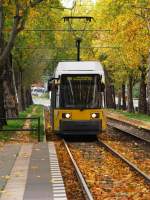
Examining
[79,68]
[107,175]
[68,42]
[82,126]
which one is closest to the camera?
[107,175]

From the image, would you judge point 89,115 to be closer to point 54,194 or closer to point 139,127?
point 139,127

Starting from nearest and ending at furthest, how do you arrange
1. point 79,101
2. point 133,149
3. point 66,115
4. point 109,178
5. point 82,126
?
point 109,178, point 133,149, point 82,126, point 66,115, point 79,101

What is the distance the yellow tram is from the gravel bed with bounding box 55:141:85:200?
4.40 meters

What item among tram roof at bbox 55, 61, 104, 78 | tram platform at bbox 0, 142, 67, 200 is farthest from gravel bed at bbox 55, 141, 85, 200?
tram roof at bbox 55, 61, 104, 78

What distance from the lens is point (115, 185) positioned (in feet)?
48.1

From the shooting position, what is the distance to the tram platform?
12.5 metres

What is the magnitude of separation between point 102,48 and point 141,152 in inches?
1610

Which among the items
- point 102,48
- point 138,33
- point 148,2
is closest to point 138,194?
point 148,2

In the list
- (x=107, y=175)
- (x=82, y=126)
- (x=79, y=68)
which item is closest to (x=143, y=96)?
(x=79, y=68)

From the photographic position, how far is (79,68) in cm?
2859

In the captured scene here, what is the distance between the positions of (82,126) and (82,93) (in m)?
1.40

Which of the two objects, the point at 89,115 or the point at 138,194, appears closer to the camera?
the point at 138,194

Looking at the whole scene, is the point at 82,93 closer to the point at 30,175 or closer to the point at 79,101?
the point at 79,101

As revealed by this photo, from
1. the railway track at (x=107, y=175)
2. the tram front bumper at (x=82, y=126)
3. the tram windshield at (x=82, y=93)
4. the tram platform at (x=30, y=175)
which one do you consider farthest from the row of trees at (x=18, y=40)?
the railway track at (x=107, y=175)
